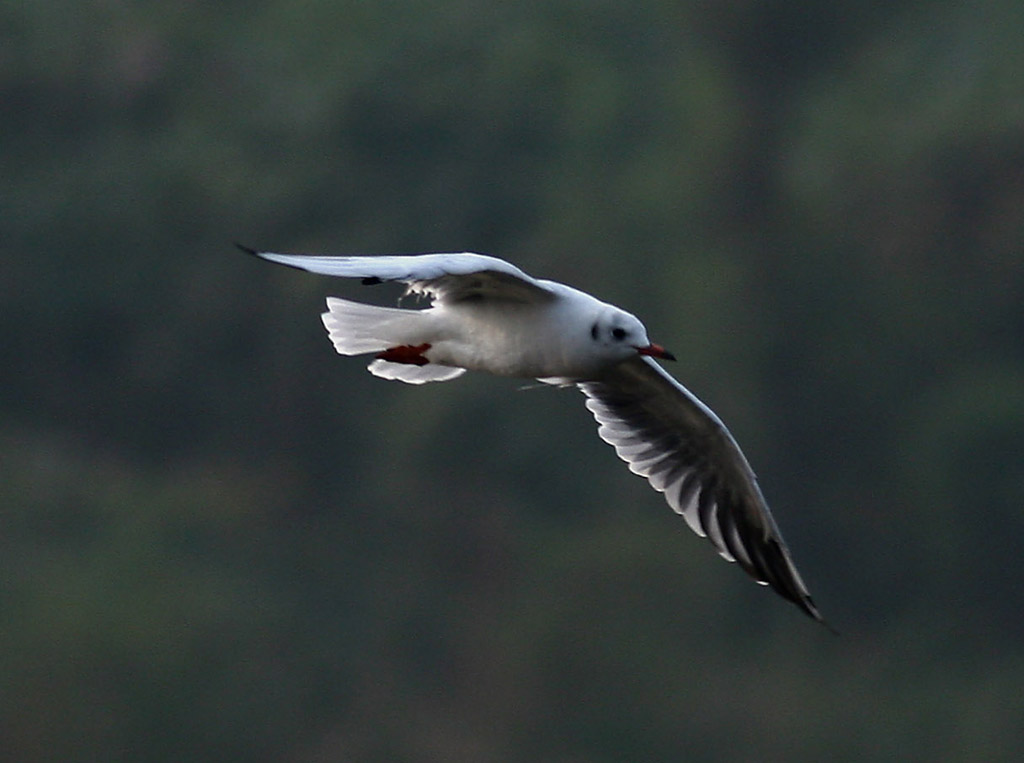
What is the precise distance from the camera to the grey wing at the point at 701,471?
5688 millimetres

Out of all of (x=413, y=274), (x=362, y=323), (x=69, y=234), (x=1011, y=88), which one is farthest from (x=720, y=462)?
(x=69, y=234)

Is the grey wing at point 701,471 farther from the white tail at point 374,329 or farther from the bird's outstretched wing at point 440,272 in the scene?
the bird's outstretched wing at point 440,272

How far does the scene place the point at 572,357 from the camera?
480cm

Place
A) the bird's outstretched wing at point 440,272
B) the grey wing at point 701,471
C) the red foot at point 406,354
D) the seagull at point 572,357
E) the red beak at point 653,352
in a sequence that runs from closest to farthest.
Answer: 1. the bird's outstretched wing at point 440,272
2. the seagull at point 572,357
3. the red beak at point 653,352
4. the red foot at point 406,354
5. the grey wing at point 701,471

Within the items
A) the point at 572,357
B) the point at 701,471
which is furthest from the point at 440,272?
the point at 701,471

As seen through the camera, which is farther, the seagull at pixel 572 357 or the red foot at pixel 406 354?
the red foot at pixel 406 354

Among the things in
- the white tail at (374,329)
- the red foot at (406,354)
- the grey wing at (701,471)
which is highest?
the white tail at (374,329)

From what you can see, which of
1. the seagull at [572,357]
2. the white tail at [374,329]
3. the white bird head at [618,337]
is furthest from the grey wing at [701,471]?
the white bird head at [618,337]

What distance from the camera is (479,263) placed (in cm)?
440

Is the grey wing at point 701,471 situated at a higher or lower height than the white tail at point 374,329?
lower

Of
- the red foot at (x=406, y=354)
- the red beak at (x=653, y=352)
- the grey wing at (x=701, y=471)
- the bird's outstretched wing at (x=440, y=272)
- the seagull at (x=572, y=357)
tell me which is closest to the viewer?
the bird's outstretched wing at (x=440, y=272)

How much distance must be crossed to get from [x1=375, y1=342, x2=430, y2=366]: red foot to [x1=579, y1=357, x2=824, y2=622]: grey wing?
83cm

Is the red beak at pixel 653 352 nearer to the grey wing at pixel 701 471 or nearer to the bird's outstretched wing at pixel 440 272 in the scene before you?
the bird's outstretched wing at pixel 440 272

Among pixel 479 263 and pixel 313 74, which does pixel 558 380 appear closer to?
pixel 479 263
